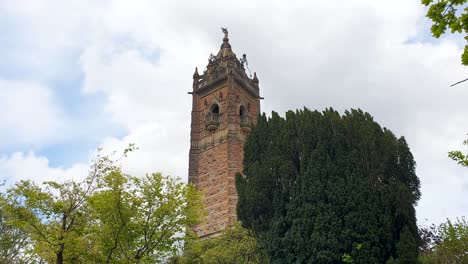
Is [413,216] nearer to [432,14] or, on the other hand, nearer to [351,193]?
[351,193]

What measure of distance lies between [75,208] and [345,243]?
9.18m

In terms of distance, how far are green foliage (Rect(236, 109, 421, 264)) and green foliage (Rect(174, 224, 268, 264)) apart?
1.86 metres

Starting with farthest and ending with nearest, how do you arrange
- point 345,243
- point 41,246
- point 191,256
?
point 191,256, point 345,243, point 41,246

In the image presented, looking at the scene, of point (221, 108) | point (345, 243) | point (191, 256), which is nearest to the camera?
point (345, 243)

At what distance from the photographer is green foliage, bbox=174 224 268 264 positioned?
814 inches

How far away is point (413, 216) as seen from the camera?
16.4 meters

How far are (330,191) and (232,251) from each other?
272 inches

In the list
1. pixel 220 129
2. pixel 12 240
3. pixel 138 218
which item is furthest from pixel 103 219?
pixel 220 129

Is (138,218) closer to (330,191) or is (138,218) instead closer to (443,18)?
(330,191)

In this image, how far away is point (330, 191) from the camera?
55.5 feet

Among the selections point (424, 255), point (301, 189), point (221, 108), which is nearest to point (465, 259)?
point (424, 255)

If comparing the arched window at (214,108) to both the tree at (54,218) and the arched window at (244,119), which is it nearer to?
the arched window at (244,119)

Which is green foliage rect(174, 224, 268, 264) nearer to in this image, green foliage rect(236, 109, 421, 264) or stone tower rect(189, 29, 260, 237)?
green foliage rect(236, 109, 421, 264)

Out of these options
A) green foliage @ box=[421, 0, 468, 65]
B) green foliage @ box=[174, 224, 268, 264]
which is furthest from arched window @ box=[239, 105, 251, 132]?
green foliage @ box=[421, 0, 468, 65]
